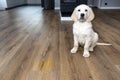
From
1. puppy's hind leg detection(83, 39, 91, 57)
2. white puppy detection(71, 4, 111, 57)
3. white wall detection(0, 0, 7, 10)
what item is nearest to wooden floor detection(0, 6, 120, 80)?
puppy's hind leg detection(83, 39, 91, 57)

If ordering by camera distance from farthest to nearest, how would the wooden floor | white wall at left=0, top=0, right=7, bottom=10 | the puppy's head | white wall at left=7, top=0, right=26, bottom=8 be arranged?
white wall at left=7, top=0, right=26, bottom=8
white wall at left=0, top=0, right=7, bottom=10
the puppy's head
the wooden floor

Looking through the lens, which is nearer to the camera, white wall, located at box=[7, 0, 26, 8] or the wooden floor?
the wooden floor

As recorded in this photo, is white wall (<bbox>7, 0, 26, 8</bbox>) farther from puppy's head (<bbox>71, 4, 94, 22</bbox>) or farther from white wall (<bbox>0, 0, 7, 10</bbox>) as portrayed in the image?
puppy's head (<bbox>71, 4, 94, 22</bbox>)

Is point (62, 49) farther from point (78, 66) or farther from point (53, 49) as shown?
point (78, 66)

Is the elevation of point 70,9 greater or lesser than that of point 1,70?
greater

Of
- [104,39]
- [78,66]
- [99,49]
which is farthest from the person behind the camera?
[104,39]

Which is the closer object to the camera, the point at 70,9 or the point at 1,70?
the point at 1,70

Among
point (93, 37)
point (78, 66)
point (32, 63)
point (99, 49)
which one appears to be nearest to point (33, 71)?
point (32, 63)

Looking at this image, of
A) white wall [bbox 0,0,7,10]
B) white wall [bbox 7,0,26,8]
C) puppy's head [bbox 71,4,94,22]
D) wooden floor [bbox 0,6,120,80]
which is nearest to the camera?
wooden floor [bbox 0,6,120,80]

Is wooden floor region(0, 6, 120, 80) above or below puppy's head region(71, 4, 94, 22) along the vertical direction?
below

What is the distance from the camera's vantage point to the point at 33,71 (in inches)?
63.2

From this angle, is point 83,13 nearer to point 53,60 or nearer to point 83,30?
point 83,30

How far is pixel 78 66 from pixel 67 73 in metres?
0.20

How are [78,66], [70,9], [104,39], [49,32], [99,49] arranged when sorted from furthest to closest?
1. [70,9]
2. [49,32]
3. [104,39]
4. [99,49]
5. [78,66]
